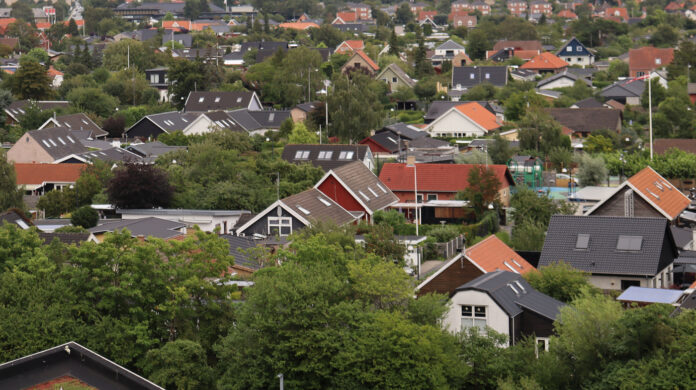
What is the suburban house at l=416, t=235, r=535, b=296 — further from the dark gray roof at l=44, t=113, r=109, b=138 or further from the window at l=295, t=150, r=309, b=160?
the dark gray roof at l=44, t=113, r=109, b=138

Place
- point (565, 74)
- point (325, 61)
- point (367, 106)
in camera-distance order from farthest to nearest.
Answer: point (325, 61) < point (565, 74) < point (367, 106)

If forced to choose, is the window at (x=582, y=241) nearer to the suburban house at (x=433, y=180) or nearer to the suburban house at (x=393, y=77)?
the suburban house at (x=433, y=180)

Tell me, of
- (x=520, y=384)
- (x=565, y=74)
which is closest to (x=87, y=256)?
(x=520, y=384)

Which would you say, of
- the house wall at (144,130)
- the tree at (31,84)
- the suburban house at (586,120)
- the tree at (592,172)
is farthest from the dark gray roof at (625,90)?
the tree at (31,84)

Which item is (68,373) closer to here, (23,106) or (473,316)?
(473,316)

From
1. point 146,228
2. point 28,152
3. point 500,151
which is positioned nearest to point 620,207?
point 146,228

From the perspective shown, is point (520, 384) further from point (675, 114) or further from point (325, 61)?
point (325, 61)
